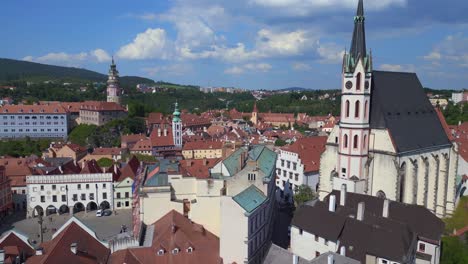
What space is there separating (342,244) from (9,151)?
8190 cm

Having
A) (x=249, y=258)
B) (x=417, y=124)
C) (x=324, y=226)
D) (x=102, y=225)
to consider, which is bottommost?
(x=102, y=225)

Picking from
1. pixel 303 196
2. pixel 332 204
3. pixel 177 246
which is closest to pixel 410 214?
pixel 332 204

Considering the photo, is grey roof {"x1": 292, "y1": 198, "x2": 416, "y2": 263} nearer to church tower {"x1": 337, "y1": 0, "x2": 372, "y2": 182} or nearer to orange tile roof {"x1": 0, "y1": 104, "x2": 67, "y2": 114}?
church tower {"x1": 337, "y1": 0, "x2": 372, "y2": 182}

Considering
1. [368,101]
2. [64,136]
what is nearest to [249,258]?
[368,101]

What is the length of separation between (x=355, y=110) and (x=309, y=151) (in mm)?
20492

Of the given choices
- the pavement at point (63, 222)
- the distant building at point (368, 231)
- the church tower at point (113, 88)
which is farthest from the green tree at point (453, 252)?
the church tower at point (113, 88)

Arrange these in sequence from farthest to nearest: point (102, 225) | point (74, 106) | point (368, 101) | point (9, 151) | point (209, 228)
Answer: point (74, 106), point (9, 151), point (102, 225), point (368, 101), point (209, 228)

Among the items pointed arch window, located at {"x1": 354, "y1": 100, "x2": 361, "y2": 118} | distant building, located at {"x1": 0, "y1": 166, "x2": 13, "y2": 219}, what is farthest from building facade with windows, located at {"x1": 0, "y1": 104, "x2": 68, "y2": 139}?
pointed arch window, located at {"x1": 354, "y1": 100, "x2": 361, "y2": 118}

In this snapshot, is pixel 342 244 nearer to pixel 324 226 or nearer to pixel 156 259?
pixel 324 226

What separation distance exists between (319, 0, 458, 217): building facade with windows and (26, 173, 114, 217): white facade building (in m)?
31.4

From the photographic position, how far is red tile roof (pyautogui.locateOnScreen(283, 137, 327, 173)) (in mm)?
59219

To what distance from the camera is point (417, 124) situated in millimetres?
46312

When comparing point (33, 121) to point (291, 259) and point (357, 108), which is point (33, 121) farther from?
point (291, 259)

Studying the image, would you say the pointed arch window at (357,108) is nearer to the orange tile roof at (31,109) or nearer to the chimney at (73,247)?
the chimney at (73,247)
